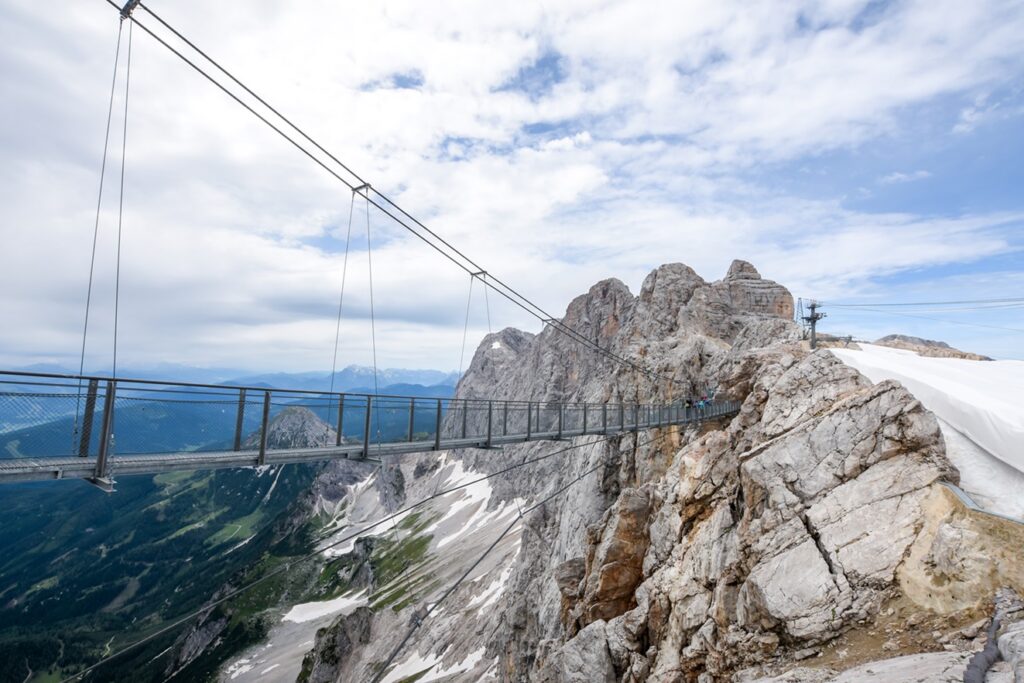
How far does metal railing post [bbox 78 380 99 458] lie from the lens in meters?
8.53

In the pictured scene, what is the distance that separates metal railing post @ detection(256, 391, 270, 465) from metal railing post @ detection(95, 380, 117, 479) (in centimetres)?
254

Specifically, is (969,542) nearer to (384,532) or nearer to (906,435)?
(906,435)

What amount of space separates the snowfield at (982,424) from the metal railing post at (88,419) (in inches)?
759

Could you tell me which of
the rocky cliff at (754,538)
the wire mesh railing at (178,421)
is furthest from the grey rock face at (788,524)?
the wire mesh railing at (178,421)

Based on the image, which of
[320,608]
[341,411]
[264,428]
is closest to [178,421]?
[264,428]

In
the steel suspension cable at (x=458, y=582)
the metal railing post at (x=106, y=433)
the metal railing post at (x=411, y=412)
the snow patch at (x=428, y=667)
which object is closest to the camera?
the metal railing post at (x=106, y=433)

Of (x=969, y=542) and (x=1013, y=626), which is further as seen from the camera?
(x=969, y=542)

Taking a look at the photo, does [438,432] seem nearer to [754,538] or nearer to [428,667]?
[754,538]

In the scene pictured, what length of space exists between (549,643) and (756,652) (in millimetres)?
17279

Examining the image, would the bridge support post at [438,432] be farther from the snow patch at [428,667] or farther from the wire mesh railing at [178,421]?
the snow patch at [428,667]

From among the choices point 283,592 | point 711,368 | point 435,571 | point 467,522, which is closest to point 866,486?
point 711,368

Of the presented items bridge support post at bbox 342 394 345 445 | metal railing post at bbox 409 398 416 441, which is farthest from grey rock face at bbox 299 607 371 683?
bridge support post at bbox 342 394 345 445

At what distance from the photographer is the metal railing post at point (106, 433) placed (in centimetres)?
868

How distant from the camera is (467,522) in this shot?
11719 centimetres
